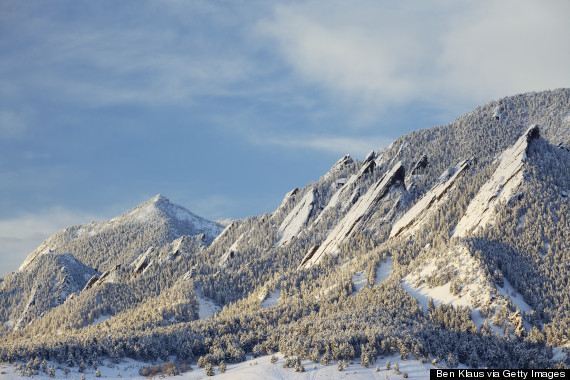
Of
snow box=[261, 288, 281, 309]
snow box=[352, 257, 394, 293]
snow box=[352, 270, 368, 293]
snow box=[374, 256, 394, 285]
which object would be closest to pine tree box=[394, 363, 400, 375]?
snow box=[352, 257, 394, 293]

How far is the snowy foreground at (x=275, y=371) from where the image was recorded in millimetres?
110938

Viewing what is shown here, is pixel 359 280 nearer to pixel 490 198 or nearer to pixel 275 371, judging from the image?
pixel 490 198

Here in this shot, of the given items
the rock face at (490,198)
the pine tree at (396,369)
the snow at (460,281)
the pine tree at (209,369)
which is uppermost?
the rock face at (490,198)

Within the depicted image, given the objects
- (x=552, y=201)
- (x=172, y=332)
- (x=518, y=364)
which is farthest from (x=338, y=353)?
(x=552, y=201)

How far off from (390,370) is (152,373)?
174 feet

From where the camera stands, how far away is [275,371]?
11800cm

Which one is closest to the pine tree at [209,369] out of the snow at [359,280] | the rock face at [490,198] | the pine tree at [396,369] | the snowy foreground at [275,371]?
the snowy foreground at [275,371]

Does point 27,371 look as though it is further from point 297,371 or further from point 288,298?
point 288,298

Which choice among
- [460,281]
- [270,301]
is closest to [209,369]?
[460,281]

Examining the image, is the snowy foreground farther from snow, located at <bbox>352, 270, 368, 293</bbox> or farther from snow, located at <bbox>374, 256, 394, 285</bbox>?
snow, located at <bbox>374, 256, 394, 285</bbox>

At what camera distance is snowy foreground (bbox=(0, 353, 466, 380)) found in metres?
111

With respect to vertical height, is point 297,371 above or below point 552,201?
below

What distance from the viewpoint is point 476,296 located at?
143 metres

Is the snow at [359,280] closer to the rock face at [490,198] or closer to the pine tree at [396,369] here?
the rock face at [490,198]
